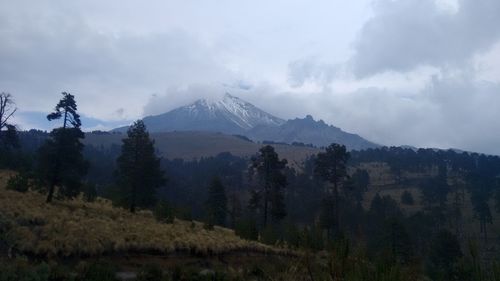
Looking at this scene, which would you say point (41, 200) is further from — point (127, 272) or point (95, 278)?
point (95, 278)

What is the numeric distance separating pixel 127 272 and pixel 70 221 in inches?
279

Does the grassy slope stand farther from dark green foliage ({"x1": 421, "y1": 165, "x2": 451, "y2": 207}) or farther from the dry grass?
the dry grass

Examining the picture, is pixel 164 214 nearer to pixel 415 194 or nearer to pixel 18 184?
pixel 18 184

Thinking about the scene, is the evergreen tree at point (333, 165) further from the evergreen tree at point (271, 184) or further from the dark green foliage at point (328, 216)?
the evergreen tree at point (271, 184)

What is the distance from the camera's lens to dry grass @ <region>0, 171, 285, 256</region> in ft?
70.3

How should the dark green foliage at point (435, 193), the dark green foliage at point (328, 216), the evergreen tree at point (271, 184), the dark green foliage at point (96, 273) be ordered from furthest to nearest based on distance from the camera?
Result: 1. the dark green foliage at point (435, 193)
2. the dark green foliage at point (328, 216)
3. the evergreen tree at point (271, 184)
4. the dark green foliage at point (96, 273)

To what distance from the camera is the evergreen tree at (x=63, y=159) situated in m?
33.8

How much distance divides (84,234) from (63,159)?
39.6 feet

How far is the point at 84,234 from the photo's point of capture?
78.2 ft

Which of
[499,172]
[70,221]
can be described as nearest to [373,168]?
[499,172]

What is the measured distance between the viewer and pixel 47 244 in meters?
20.9

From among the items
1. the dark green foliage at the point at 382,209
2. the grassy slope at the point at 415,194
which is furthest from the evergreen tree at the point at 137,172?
the grassy slope at the point at 415,194

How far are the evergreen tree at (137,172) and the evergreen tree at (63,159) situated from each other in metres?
5.55

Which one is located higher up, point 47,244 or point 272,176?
point 272,176
